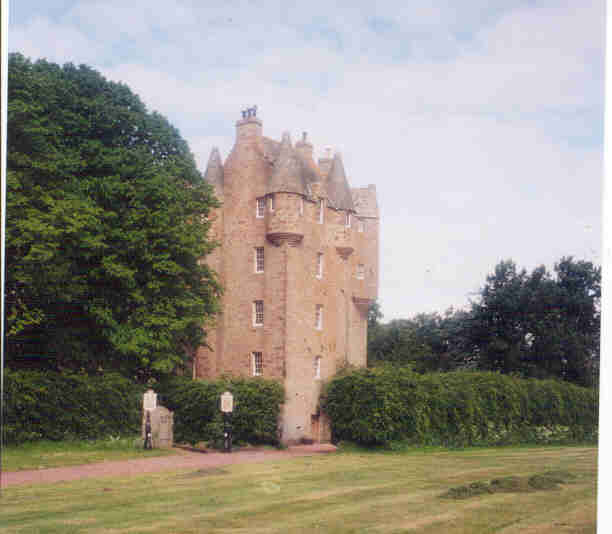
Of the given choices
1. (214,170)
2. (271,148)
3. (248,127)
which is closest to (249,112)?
(248,127)

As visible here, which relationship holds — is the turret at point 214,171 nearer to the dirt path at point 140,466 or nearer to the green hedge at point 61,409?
the green hedge at point 61,409

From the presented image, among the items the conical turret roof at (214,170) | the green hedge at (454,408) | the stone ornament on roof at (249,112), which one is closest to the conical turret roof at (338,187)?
the stone ornament on roof at (249,112)

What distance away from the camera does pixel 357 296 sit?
1374 cm

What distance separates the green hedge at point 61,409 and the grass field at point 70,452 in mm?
187

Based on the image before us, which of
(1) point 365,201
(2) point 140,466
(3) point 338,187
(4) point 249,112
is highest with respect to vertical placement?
(4) point 249,112

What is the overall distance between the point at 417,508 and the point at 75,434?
266 inches

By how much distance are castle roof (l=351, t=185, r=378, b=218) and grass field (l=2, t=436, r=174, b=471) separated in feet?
16.4

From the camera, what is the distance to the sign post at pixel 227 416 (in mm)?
12537

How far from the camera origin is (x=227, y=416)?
44.0 ft

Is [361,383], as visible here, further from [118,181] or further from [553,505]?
[553,505]

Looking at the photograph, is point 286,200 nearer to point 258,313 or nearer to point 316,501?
point 258,313

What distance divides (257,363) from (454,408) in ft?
14.2

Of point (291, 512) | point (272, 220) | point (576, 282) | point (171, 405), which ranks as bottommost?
point (291, 512)

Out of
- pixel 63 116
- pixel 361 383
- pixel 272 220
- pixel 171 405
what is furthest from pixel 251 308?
pixel 63 116
